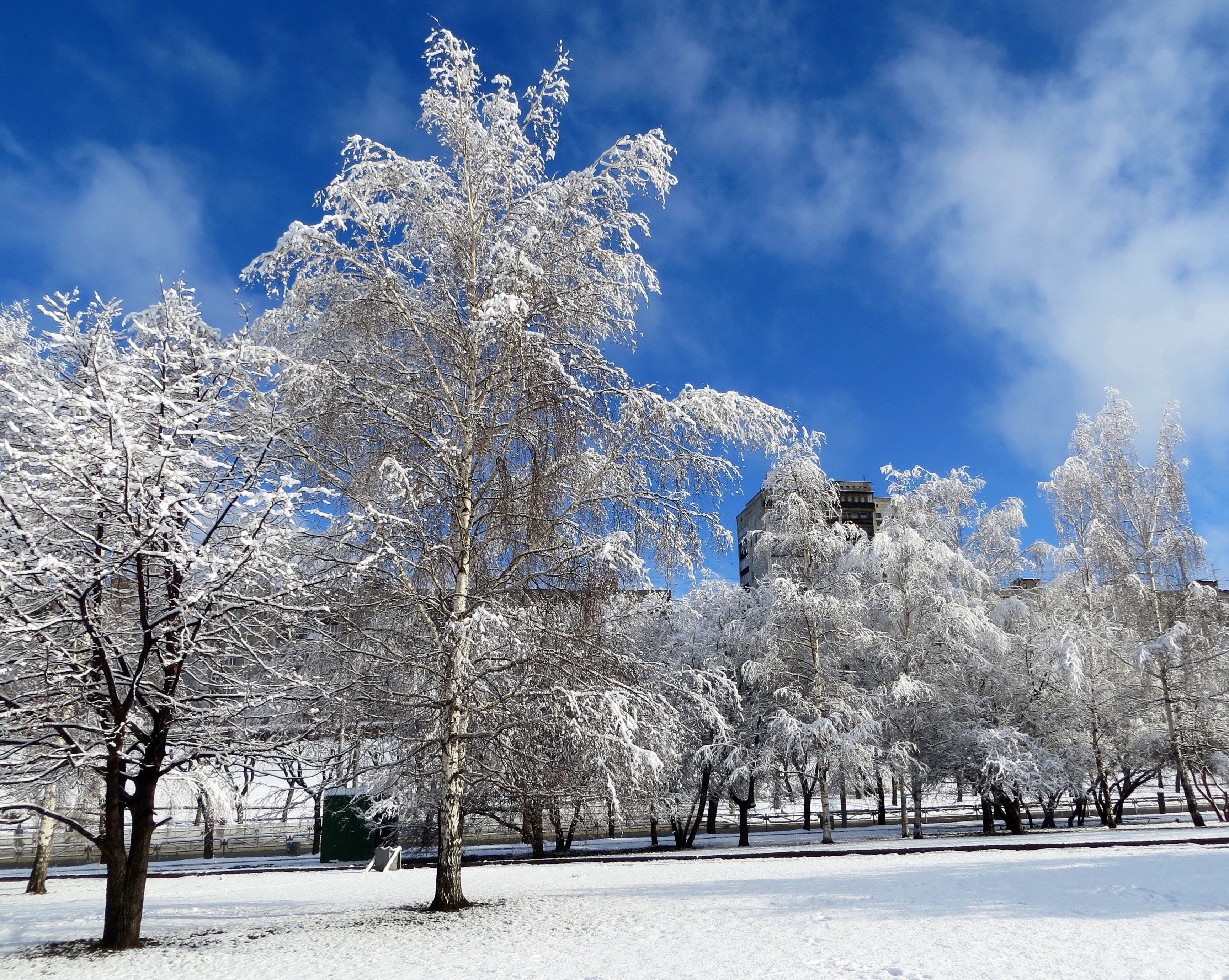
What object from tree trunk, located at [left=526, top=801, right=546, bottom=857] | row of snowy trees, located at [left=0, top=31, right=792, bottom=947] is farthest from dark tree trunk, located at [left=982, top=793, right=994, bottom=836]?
row of snowy trees, located at [left=0, top=31, right=792, bottom=947]

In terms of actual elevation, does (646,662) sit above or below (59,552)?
below

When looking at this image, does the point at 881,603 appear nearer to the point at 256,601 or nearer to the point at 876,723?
the point at 876,723

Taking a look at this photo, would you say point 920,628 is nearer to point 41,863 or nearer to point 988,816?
point 988,816

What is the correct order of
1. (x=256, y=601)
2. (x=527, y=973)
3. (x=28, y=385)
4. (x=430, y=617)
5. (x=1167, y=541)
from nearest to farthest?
(x=527, y=973)
(x=256, y=601)
(x=28, y=385)
(x=430, y=617)
(x=1167, y=541)

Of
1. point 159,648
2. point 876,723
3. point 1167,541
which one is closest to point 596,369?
point 159,648

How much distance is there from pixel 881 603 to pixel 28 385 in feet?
75.7

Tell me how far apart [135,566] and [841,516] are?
20.1 metres

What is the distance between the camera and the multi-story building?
25344 mm

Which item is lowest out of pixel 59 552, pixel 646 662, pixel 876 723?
pixel 876 723

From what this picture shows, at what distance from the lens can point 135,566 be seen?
8961 mm

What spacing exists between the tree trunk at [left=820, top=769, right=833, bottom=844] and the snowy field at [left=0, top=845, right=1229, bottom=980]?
6797 millimetres

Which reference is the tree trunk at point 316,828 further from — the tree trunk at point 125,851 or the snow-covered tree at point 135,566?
the snow-covered tree at point 135,566

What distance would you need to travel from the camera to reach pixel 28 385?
912cm

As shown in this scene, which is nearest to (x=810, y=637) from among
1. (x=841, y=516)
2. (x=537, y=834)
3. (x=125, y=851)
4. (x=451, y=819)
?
(x=841, y=516)
